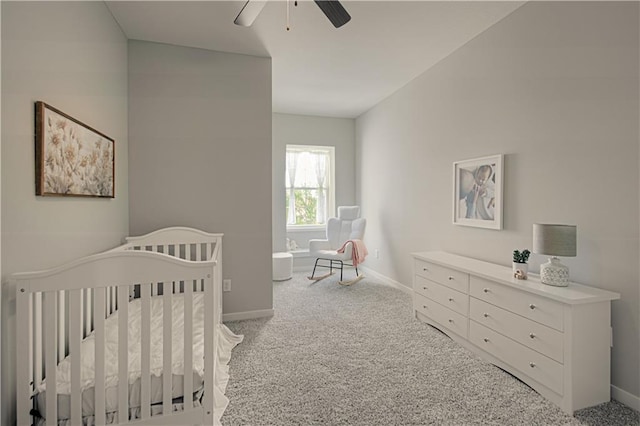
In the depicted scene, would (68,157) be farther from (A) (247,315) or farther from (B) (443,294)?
(B) (443,294)

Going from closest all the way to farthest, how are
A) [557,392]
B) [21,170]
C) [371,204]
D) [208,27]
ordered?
[21,170] < [557,392] < [208,27] < [371,204]

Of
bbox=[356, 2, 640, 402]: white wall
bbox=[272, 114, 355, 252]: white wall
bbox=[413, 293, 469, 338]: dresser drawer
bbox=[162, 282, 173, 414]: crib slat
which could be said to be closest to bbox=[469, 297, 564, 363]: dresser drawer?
bbox=[413, 293, 469, 338]: dresser drawer

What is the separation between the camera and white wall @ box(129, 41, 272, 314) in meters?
2.83

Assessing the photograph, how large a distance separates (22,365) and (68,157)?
1052mm

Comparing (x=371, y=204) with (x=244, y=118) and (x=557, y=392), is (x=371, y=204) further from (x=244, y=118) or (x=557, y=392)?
(x=557, y=392)

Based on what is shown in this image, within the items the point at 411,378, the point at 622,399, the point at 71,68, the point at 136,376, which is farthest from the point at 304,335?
the point at 71,68

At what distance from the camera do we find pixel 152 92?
111 inches

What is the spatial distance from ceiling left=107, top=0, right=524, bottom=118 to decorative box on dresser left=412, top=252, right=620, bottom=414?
2001mm

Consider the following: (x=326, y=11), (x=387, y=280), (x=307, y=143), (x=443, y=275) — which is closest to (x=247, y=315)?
(x=443, y=275)

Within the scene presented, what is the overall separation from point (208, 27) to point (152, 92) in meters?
0.77

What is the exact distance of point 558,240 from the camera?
1.91 metres

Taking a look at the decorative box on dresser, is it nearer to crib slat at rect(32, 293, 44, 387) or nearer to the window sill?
crib slat at rect(32, 293, 44, 387)

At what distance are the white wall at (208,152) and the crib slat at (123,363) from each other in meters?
1.72

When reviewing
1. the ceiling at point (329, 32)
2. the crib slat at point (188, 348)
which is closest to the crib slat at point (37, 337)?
the crib slat at point (188, 348)
